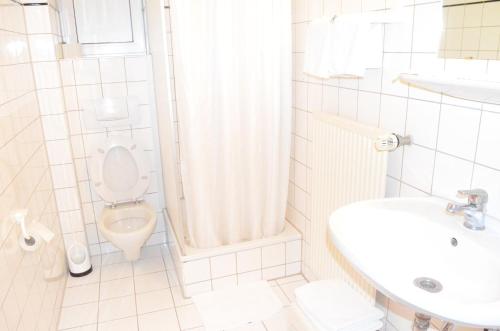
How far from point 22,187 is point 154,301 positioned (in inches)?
41.2

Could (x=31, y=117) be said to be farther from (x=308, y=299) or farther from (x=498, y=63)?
(x=498, y=63)

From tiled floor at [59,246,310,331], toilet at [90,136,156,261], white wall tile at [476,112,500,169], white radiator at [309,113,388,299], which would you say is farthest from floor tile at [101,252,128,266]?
white wall tile at [476,112,500,169]

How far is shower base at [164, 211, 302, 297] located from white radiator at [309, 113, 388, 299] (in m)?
0.19

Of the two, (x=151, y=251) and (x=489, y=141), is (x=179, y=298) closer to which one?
(x=151, y=251)

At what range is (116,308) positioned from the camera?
7.97ft

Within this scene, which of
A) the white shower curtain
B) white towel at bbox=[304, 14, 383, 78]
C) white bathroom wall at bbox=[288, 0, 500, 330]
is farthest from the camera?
the white shower curtain

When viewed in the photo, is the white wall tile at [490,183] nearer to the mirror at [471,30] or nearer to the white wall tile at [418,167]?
the white wall tile at [418,167]

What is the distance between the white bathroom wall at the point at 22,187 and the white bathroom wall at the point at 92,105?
0.26 meters

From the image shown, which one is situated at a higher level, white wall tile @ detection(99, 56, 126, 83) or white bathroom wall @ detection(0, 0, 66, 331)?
white wall tile @ detection(99, 56, 126, 83)

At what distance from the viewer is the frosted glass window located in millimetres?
2949


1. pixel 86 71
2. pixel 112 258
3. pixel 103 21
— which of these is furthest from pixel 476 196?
pixel 103 21

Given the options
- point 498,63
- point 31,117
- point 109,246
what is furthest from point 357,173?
point 109,246

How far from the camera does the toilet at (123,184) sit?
280 centimetres

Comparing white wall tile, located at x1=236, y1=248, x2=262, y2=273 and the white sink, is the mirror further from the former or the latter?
white wall tile, located at x1=236, y1=248, x2=262, y2=273
